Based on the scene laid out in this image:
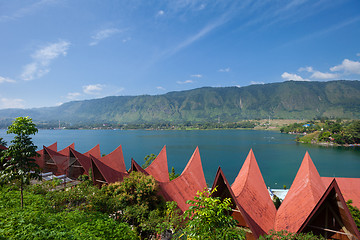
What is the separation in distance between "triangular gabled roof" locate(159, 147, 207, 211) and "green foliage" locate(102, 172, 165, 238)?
55.0 inches

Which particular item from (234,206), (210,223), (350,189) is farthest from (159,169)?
(350,189)

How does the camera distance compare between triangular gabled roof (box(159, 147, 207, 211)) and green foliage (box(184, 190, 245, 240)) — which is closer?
green foliage (box(184, 190, 245, 240))

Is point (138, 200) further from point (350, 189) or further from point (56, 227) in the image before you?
point (350, 189)

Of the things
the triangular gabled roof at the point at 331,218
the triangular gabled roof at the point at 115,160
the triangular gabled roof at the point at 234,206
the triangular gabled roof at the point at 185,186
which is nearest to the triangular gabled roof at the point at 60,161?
the triangular gabled roof at the point at 115,160

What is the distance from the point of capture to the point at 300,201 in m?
9.96

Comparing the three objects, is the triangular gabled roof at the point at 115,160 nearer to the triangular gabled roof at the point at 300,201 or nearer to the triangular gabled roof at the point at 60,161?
the triangular gabled roof at the point at 60,161

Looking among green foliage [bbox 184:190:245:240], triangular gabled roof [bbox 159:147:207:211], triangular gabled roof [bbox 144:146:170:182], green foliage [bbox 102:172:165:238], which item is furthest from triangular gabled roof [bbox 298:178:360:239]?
triangular gabled roof [bbox 144:146:170:182]

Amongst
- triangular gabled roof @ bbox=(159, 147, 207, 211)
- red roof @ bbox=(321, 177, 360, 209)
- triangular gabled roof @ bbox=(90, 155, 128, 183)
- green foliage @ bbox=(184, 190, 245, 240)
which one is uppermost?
green foliage @ bbox=(184, 190, 245, 240)

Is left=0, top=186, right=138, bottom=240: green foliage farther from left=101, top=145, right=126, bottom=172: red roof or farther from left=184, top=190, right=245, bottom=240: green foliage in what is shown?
left=101, top=145, right=126, bottom=172: red roof

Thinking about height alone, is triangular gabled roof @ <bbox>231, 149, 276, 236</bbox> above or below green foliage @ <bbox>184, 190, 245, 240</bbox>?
below

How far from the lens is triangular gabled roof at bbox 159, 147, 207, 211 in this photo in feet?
41.9

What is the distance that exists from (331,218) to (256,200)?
3471mm

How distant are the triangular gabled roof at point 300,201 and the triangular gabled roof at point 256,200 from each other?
1.50 ft

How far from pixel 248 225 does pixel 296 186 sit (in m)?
4.42
